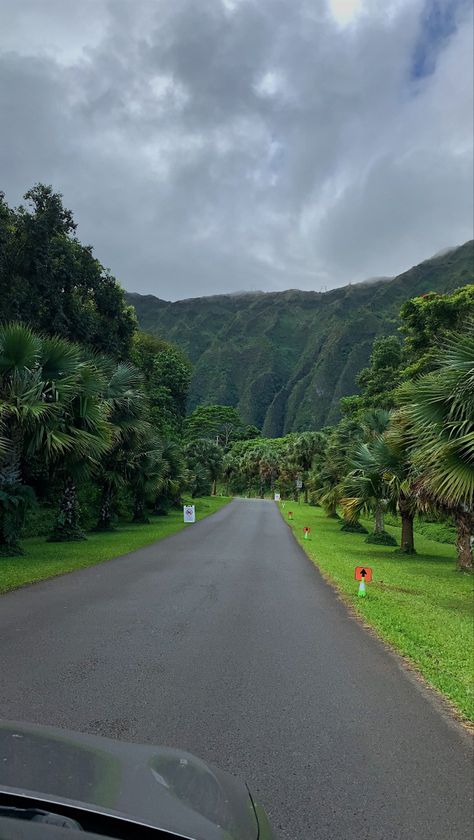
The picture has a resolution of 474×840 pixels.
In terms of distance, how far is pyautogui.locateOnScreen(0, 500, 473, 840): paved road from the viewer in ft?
10.8

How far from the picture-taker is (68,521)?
20062 mm

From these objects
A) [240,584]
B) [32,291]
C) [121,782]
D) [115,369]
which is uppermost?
[32,291]

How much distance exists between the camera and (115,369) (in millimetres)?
22031

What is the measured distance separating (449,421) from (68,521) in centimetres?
1474

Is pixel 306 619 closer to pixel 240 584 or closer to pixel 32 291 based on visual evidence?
pixel 240 584

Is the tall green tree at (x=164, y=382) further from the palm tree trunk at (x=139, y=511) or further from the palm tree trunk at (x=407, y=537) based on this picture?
the palm tree trunk at (x=407, y=537)

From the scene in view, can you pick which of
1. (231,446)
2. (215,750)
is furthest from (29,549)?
(231,446)

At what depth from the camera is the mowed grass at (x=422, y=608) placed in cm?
609

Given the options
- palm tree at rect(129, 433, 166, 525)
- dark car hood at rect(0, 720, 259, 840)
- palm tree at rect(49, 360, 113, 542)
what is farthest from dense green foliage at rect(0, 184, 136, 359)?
dark car hood at rect(0, 720, 259, 840)

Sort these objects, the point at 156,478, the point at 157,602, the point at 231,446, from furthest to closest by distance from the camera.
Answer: the point at 231,446, the point at 156,478, the point at 157,602

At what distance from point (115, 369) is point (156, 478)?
28.1 ft

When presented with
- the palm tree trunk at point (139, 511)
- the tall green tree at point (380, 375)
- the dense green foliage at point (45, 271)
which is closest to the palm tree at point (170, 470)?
the palm tree trunk at point (139, 511)

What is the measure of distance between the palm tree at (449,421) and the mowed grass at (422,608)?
226 centimetres

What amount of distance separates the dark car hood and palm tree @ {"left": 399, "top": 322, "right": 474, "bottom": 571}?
8907mm
